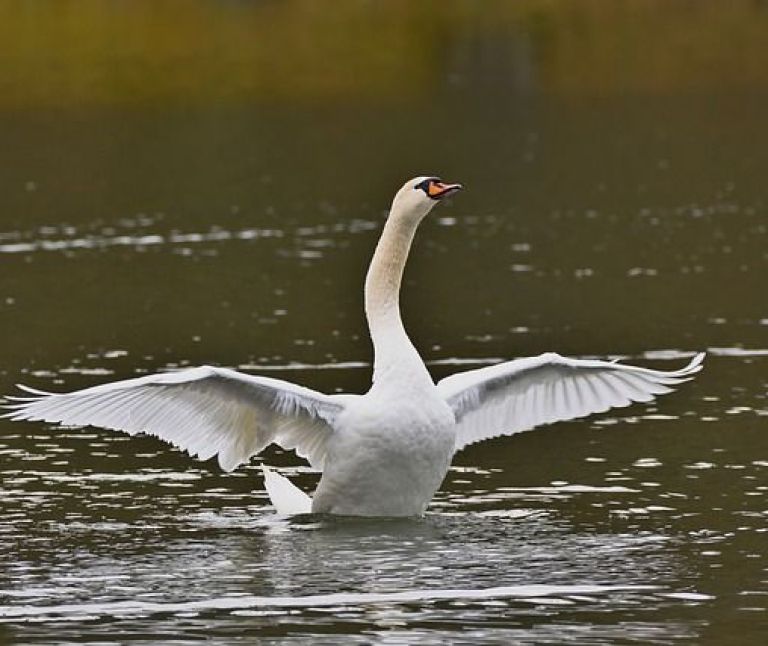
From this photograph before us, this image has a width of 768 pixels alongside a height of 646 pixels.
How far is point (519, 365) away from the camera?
1434 cm

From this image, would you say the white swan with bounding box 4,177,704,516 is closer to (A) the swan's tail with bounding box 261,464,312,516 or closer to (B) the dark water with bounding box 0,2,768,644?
(A) the swan's tail with bounding box 261,464,312,516

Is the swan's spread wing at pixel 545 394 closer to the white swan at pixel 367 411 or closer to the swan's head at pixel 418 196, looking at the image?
the white swan at pixel 367 411

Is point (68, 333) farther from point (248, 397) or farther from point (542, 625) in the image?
point (542, 625)

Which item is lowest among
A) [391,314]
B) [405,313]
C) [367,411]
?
[367,411]

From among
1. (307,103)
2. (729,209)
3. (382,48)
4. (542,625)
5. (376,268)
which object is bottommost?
(542,625)

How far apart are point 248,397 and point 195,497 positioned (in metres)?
1.60

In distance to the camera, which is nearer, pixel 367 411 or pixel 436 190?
pixel 367 411

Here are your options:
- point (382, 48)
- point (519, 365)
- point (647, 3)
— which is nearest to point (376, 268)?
point (519, 365)

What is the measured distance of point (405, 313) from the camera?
78.0 ft

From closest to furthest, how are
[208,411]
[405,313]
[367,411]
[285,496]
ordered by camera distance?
1. [367,411]
2. [208,411]
3. [285,496]
4. [405,313]

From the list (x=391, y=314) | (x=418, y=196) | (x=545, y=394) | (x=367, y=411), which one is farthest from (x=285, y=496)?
(x=418, y=196)

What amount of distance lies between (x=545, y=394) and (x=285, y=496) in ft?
6.19

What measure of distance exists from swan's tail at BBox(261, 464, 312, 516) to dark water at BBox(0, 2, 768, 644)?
0.48 ft

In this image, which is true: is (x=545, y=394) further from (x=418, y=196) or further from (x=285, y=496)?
(x=285, y=496)
